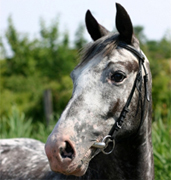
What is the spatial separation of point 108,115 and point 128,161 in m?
0.41

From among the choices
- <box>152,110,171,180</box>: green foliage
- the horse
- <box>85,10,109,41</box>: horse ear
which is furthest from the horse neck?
<box>152,110,171,180</box>: green foliage

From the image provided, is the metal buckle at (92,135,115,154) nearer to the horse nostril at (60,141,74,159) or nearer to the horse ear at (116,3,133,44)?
the horse nostril at (60,141,74,159)

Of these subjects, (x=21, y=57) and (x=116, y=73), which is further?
(x=21, y=57)

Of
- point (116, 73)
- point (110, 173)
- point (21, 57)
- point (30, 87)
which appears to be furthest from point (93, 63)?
point (21, 57)

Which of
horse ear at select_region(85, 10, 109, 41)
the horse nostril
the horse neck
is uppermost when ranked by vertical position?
horse ear at select_region(85, 10, 109, 41)

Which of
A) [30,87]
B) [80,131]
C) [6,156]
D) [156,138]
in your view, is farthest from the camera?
[30,87]

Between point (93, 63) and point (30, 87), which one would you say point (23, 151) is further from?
point (30, 87)

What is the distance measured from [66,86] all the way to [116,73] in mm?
6454

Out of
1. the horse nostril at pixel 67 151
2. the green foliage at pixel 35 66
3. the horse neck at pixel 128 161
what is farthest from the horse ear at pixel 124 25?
the green foliage at pixel 35 66

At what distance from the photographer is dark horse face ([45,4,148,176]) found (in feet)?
5.11

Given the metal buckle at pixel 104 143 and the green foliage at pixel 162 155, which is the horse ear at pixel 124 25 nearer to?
the metal buckle at pixel 104 143

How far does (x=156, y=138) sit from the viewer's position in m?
3.69

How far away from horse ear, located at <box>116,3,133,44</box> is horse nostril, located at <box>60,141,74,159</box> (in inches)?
31.7

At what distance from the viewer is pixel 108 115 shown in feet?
5.67
